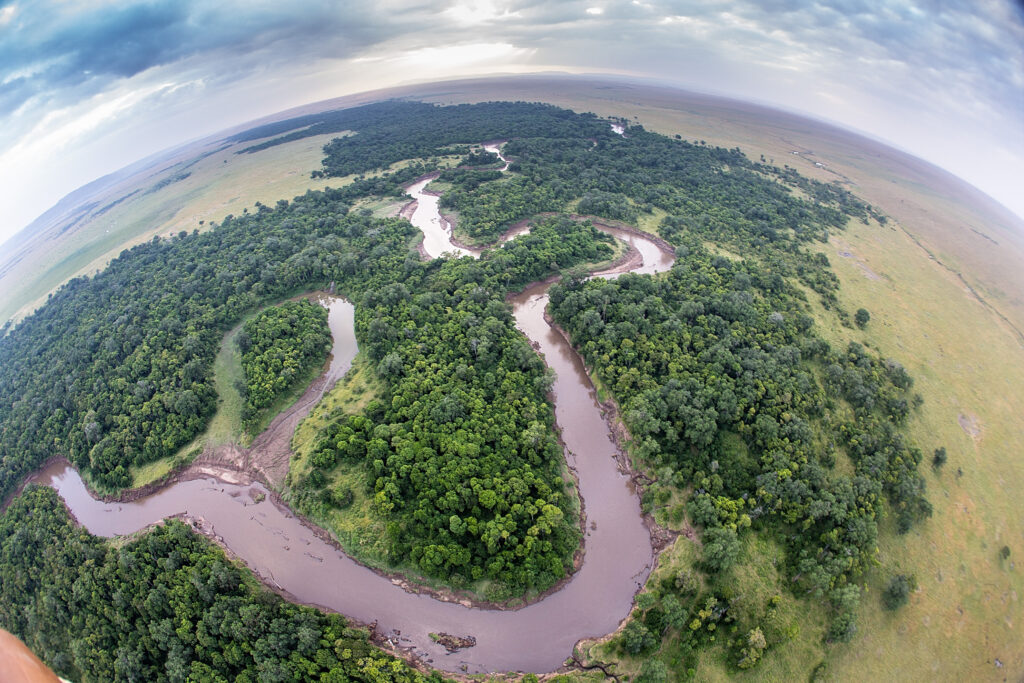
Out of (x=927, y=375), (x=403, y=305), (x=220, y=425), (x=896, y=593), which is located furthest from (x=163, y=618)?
(x=927, y=375)

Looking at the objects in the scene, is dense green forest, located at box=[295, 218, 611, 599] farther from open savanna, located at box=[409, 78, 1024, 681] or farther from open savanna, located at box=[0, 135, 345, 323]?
open savanna, located at box=[0, 135, 345, 323]

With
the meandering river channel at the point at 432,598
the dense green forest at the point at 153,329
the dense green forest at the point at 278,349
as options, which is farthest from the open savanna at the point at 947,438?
the dense green forest at the point at 153,329

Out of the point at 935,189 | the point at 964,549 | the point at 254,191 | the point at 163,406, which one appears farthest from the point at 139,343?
the point at 935,189

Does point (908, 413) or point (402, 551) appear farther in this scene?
point (908, 413)

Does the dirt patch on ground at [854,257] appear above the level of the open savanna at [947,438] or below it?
above

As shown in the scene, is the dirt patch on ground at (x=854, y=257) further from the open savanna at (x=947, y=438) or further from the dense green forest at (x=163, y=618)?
the dense green forest at (x=163, y=618)

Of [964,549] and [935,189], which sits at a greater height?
[935,189]

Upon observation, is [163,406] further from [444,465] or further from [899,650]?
[899,650]
